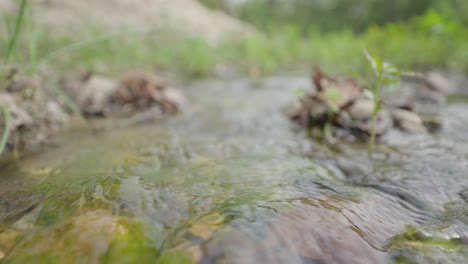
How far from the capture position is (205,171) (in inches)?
42.2

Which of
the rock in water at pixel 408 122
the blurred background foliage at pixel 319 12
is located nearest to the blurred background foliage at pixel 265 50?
the rock in water at pixel 408 122

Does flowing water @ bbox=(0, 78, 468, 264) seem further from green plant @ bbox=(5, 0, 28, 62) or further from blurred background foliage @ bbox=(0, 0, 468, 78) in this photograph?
blurred background foliage @ bbox=(0, 0, 468, 78)

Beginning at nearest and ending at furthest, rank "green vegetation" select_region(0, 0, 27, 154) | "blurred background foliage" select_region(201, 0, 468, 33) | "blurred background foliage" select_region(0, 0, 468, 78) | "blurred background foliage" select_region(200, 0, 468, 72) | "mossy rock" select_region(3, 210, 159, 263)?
"mossy rock" select_region(3, 210, 159, 263)
"green vegetation" select_region(0, 0, 27, 154)
"blurred background foliage" select_region(0, 0, 468, 78)
"blurred background foliage" select_region(200, 0, 468, 72)
"blurred background foliage" select_region(201, 0, 468, 33)

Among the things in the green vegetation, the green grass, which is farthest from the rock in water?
the green vegetation

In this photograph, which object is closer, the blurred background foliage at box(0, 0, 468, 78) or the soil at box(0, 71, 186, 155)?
the soil at box(0, 71, 186, 155)

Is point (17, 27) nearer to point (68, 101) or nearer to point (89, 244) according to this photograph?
point (68, 101)

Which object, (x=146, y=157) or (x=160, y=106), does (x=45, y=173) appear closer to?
(x=146, y=157)

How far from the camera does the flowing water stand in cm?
60

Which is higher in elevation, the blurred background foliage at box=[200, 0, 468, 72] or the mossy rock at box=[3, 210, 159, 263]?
the blurred background foliage at box=[200, 0, 468, 72]

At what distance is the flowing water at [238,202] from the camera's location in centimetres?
60

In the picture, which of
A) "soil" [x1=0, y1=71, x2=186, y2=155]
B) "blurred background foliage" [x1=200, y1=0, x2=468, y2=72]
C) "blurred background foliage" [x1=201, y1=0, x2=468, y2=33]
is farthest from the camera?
"blurred background foliage" [x1=201, y1=0, x2=468, y2=33]

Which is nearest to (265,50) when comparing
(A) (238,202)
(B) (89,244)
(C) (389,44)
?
(C) (389,44)

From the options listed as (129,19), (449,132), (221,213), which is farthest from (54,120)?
(129,19)

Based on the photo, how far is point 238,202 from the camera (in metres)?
0.77
